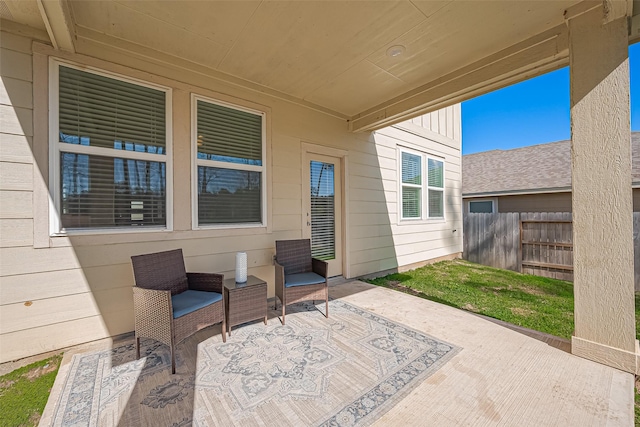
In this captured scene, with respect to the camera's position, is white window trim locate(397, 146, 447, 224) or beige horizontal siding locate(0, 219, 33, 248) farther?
white window trim locate(397, 146, 447, 224)

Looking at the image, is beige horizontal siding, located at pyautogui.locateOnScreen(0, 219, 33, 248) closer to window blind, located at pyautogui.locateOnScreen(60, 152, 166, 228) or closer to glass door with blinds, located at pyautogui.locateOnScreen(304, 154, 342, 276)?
window blind, located at pyautogui.locateOnScreen(60, 152, 166, 228)

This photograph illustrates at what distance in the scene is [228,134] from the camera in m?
3.38

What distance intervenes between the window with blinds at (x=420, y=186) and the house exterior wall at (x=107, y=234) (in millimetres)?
1265

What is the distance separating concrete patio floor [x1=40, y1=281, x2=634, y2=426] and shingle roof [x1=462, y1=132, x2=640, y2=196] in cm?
838

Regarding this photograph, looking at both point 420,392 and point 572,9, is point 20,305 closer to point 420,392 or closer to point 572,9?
point 420,392

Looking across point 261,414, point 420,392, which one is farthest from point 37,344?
point 420,392

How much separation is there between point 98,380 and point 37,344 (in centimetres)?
90

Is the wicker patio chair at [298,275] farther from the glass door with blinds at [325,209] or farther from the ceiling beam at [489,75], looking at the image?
the ceiling beam at [489,75]

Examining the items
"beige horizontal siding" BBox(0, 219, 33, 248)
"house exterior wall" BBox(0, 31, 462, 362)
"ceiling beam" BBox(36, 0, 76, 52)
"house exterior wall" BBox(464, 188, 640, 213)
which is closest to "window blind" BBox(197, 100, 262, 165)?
"house exterior wall" BBox(0, 31, 462, 362)

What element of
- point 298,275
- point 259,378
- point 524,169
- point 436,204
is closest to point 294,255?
A: point 298,275

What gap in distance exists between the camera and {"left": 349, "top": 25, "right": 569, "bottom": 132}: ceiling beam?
2568mm

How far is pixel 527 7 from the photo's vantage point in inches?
89.0

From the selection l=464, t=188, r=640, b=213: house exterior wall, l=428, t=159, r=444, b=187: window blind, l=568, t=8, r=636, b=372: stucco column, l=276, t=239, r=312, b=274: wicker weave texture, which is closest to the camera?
l=568, t=8, r=636, b=372: stucco column

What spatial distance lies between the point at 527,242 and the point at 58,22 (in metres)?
8.19
